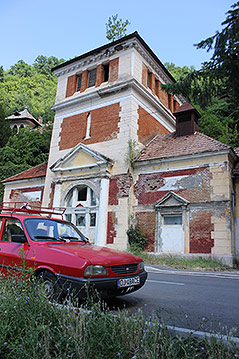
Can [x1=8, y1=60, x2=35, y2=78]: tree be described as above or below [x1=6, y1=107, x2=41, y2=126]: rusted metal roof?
above

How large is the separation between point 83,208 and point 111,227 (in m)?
2.34

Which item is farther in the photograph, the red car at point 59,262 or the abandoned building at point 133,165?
the abandoned building at point 133,165

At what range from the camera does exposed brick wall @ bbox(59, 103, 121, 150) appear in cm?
1773

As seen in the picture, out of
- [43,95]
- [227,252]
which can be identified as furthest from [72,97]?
[43,95]

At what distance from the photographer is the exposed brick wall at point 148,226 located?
582 inches

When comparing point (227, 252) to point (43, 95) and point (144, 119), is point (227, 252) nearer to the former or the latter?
point (144, 119)

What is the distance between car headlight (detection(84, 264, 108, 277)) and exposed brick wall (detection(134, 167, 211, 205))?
10.1m

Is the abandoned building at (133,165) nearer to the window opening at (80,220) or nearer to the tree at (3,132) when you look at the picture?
the window opening at (80,220)

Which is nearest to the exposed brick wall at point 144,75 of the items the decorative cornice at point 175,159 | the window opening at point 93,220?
the decorative cornice at point 175,159

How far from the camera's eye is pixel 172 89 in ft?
21.2

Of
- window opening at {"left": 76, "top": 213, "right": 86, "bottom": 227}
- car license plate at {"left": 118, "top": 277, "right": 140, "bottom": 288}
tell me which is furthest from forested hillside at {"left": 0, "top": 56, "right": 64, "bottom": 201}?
car license plate at {"left": 118, "top": 277, "right": 140, "bottom": 288}

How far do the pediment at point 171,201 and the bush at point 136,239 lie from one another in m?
1.77

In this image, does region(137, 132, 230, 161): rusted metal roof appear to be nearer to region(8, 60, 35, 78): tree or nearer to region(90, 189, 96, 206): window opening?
region(90, 189, 96, 206): window opening

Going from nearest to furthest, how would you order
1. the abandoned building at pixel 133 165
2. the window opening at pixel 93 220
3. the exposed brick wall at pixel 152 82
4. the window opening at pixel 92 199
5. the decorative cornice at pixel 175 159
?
the abandoned building at pixel 133 165, the decorative cornice at pixel 175 159, the window opening at pixel 93 220, the window opening at pixel 92 199, the exposed brick wall at pixel 152 82
